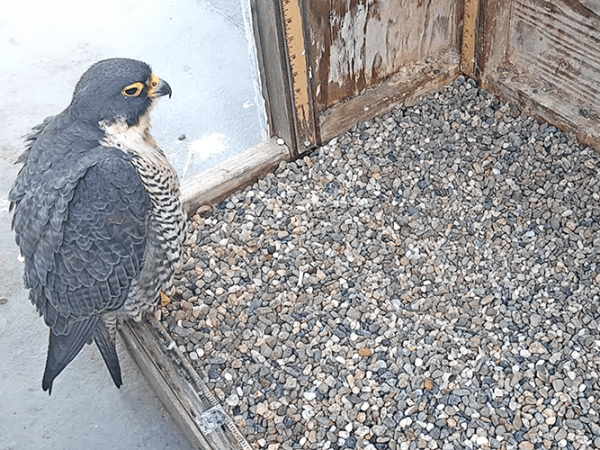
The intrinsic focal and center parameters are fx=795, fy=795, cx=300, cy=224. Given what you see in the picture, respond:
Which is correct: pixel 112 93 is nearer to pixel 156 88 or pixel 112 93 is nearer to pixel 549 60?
pixel 156 88

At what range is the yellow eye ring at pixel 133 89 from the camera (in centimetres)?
232

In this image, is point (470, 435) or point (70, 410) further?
point (70, 410)

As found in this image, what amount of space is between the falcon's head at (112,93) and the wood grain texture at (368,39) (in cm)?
76

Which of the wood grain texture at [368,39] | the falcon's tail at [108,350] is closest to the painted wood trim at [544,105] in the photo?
the wood grain texture at [368,39]

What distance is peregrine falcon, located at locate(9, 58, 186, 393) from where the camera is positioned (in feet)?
7.38

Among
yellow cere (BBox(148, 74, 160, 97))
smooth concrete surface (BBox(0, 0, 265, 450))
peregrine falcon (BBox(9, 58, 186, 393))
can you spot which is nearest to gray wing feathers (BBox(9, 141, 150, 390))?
peregrine falcon (BBox(9, 58, 186, 393))

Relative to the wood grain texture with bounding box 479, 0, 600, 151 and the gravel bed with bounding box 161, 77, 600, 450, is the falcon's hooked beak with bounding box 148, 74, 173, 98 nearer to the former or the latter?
the gravel bed with bounding box 161, 77, 600, 450

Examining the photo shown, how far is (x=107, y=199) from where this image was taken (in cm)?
225

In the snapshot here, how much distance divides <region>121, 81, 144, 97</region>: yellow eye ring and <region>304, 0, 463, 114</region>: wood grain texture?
2.49ft

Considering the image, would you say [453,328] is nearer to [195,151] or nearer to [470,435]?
[470,435]

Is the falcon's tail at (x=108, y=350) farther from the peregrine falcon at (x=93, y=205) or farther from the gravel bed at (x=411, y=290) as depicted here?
the gravel bed at (x=411, y=290)

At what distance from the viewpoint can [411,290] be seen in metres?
2.69

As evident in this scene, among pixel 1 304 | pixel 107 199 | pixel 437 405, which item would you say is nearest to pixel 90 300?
pixel 107 199

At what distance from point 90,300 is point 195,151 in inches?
50.4
